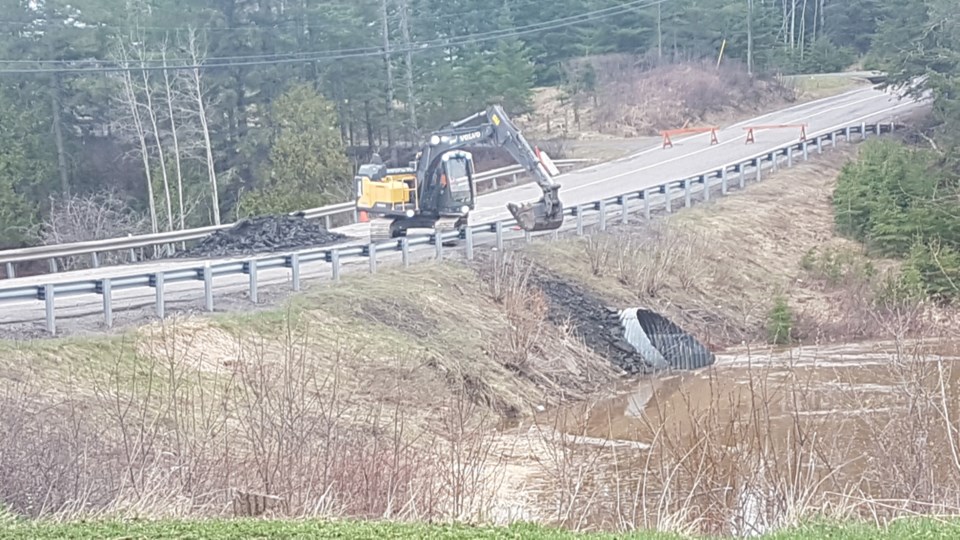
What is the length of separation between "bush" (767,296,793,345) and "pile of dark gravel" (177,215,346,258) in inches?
398

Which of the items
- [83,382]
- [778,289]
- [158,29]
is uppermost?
[158,29]

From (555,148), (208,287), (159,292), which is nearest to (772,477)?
(159,292)

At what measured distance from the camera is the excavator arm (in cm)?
2405

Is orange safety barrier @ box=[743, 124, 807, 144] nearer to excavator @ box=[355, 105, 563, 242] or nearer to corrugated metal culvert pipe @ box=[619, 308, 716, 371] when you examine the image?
excavator @ box=[355, 105, 563, 242]

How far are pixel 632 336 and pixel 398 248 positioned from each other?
5.12m

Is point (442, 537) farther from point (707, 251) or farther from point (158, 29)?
point (158, 29)

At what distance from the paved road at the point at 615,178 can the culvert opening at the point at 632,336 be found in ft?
14.8

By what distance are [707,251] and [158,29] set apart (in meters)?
29.8

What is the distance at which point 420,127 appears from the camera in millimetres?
53656

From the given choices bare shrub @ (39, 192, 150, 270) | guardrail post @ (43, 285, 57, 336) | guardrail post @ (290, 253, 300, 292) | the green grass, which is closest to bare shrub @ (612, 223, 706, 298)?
guardrail post @ (290, 253, 300, 292)

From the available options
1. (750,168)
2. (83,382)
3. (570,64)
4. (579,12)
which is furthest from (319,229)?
(579,12)

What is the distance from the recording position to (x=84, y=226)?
37219 mm

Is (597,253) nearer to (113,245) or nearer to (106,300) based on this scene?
(113,245)

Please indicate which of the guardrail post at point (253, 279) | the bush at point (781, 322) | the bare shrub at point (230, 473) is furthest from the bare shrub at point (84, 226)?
the bare shrub at point (230, 473)
